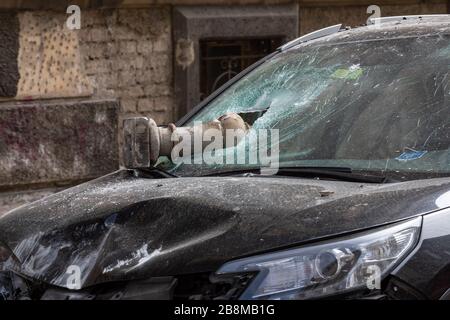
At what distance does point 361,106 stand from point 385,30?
57cm

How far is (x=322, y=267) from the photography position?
3.16 m

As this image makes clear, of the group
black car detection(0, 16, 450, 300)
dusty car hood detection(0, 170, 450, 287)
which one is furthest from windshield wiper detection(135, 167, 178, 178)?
dusty car hood detection(0, 170, 450, 287)

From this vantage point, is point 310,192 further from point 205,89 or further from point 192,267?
point 205,89

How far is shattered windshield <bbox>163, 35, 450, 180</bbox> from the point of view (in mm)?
3883

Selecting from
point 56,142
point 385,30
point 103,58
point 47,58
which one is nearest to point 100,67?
point 103,58

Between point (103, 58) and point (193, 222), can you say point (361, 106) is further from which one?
point (103, 58)

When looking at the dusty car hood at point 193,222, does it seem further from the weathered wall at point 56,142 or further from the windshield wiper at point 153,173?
the weathered wall at point 56,142

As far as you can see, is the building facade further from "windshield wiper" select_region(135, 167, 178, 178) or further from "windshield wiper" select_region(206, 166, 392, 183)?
"windshield wiper" select_region(206, 166, 392, 183)

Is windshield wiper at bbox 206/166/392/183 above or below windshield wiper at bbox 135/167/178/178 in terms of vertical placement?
above

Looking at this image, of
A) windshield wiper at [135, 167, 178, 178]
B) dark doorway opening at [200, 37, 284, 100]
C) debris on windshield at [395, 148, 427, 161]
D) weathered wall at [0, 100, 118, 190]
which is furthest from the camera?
dark doorway opening at [200, 37, 284, 100]

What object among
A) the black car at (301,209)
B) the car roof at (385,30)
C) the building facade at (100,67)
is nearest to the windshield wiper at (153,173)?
the black car at (301,209)

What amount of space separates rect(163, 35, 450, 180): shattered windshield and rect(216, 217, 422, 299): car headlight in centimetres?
64

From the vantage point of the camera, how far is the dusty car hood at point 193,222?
3229mm

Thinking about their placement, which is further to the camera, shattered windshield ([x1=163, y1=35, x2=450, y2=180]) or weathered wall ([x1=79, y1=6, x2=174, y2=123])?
weathered wall ([x1=79, y1=6, x2=174, y2=123])
